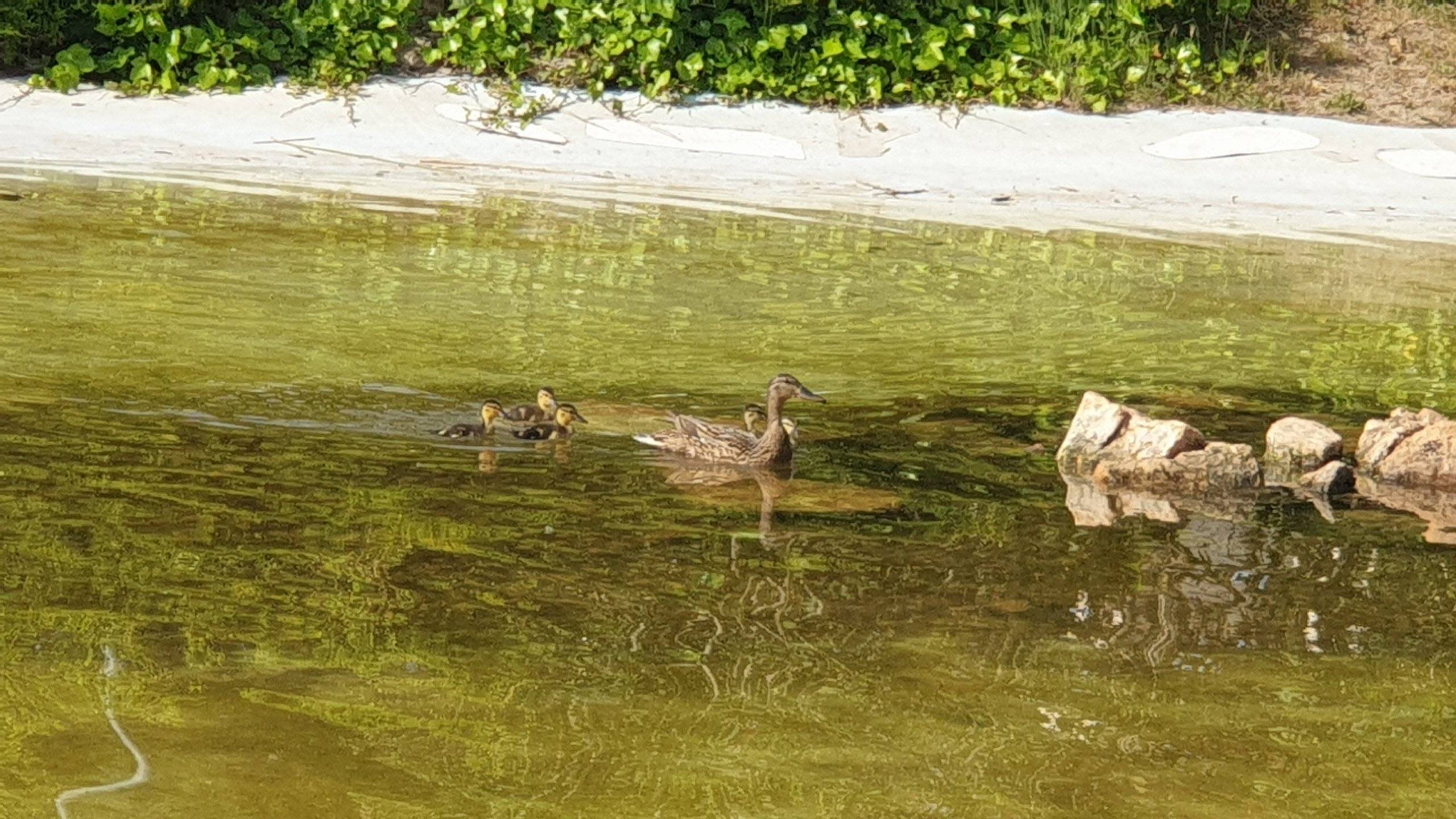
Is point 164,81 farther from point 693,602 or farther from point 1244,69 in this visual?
point 693,602

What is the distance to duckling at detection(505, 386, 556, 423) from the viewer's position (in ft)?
21.9

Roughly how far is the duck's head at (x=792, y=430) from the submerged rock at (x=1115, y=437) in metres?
0.96

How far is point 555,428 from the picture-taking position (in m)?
6.68

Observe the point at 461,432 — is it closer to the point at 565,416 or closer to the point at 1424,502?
the point at 565,416

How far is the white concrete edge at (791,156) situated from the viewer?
14633 mm

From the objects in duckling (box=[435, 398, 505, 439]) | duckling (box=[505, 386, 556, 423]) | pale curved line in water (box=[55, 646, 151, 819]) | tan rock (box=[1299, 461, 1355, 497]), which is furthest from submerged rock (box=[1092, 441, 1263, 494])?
pale curved line in water (box=[55, 646, 151, 819])

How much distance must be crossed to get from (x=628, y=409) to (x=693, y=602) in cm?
241

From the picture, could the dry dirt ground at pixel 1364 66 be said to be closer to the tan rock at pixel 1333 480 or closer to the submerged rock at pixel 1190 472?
the tan rock at pixel 1333 480

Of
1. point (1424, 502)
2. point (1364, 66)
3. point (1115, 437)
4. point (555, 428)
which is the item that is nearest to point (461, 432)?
point (555, 428)

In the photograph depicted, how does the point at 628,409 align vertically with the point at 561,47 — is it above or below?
below

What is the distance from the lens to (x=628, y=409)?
7086mm

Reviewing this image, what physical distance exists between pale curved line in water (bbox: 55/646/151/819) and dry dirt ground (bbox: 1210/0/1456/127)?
1560 centimetres

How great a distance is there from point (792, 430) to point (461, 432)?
1236 mm

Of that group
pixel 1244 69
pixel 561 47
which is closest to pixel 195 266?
pixel 561 47
